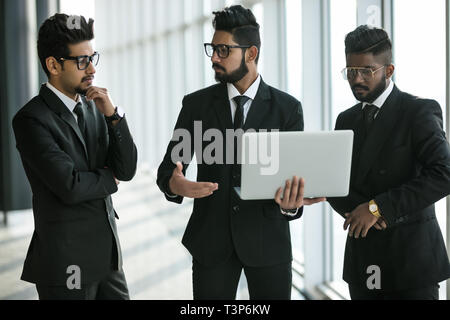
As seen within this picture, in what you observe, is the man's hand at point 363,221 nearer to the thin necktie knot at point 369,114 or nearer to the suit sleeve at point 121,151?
the thin necktie knot at point 369,114

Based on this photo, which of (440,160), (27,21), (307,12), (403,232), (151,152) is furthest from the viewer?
(151,152)

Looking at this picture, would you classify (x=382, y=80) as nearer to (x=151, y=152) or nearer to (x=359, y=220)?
(x=359, y=220)

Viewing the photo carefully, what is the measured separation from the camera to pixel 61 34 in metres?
2.12

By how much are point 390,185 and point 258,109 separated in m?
0.61

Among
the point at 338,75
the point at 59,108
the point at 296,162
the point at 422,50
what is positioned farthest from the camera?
the point at 338,75

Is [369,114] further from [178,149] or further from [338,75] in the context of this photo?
[338,75]

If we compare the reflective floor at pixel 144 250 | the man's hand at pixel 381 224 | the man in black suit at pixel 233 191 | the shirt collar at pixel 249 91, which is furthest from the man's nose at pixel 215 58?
the reflective floor at pixel 144 250

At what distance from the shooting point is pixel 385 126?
2084 millimetres

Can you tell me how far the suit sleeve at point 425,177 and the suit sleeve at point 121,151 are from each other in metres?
1.01

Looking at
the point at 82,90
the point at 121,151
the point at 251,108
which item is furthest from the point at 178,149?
the point at 82,90

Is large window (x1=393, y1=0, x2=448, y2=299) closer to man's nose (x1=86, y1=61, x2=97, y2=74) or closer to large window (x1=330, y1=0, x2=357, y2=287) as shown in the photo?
large window (x1=330, y1=0, x2=357, y2=287)

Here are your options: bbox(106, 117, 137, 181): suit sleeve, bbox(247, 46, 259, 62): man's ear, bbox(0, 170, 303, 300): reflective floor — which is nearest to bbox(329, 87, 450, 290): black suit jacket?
bbox(247, 46, 259, 62): man's ear

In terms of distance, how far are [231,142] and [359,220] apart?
0.59m
